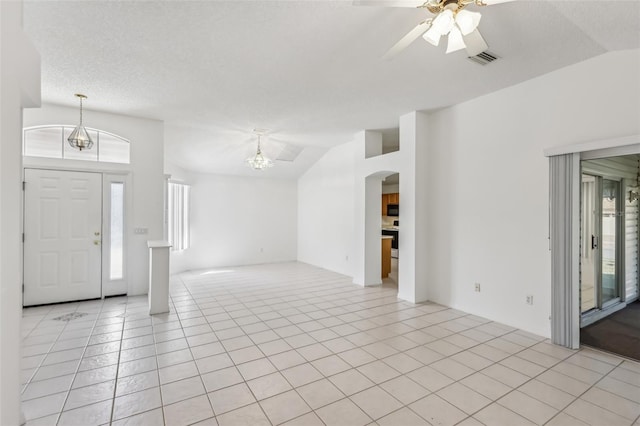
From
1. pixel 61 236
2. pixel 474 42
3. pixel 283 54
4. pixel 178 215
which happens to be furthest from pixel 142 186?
pixel 474 42

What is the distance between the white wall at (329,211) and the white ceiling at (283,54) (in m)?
2.32

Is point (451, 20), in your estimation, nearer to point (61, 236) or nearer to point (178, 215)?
point (61, 236)

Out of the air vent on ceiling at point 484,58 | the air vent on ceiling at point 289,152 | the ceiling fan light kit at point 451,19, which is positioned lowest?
the ceiling fan light kit at point 451,19

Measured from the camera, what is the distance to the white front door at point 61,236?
448 centimetres

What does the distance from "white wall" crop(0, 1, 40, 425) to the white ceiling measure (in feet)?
3.57

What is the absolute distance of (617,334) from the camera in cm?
356

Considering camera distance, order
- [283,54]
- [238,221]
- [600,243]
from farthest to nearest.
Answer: [238,221] < [600,243] < [283,54]

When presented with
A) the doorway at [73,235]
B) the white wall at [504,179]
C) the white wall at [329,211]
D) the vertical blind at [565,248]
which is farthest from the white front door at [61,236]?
the vertical blind at [565,248]

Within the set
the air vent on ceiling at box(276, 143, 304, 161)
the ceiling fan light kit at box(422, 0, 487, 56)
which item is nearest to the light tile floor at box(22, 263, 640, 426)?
the ceiling fan light kit at box(422, 0, 487, 56)

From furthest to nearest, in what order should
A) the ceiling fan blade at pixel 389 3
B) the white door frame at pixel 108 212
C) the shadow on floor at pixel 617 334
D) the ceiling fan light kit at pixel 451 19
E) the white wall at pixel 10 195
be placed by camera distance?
1. the white door frame at pixel 108 212
2. the shadow on floor at pixel 617 334
3. the ceiling fan light kit at pixel 451 19
4. the ceiling fan blade at pixel 389 3
5. the white wall at pixel 10 195

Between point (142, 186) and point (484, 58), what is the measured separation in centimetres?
524

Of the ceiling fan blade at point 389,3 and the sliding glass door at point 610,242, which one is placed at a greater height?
the ceiling fan blade at point 389,3

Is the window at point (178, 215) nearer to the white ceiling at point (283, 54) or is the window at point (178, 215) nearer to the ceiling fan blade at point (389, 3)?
the white ceiling at point (283, 54)

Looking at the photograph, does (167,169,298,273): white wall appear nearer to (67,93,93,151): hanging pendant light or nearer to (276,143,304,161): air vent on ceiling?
(276,143,304,161): air vent on ceiling
